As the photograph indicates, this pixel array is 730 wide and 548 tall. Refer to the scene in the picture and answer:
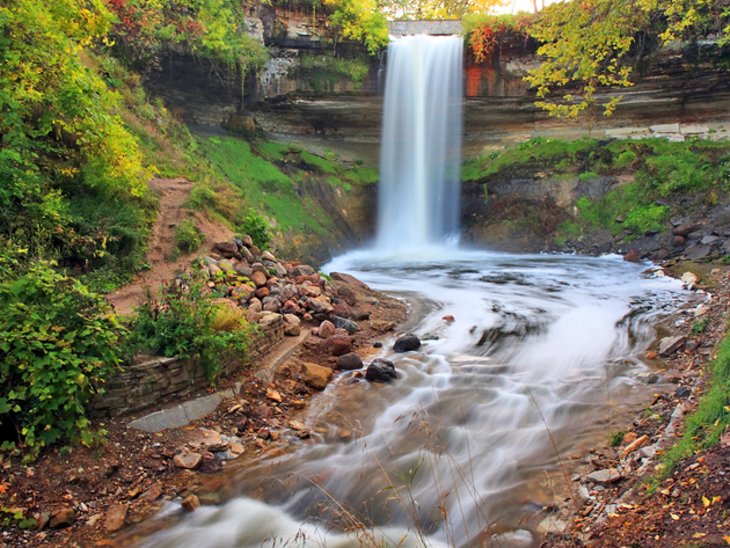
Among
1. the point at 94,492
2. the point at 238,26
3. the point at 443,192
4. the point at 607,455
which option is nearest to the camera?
the point at 94,492

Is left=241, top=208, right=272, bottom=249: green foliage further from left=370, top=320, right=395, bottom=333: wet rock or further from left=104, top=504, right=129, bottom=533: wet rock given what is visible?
left=104, top=504, right=129, bottom=533: wet rock

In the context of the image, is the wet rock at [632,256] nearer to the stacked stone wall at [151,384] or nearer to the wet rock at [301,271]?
the wet rock at [301,271]

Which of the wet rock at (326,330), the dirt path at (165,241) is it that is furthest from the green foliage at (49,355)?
the wet rock at (326,330)

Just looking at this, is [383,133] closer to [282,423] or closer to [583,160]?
[583,160]

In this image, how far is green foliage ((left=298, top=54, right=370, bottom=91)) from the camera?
807 inches

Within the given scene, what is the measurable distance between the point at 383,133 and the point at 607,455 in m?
19.5

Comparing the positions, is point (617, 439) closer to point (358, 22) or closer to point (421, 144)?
point (421, 144)

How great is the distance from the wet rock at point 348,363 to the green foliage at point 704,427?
3.99 meters

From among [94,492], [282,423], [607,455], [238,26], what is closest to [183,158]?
[238,26]

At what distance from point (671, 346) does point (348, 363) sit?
455 cm

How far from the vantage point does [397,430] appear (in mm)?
5629

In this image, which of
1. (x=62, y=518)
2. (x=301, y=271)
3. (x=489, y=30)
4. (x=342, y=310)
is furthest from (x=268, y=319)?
(x=489, y=30)

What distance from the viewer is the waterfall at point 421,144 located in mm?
21188

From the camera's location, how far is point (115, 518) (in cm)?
404
